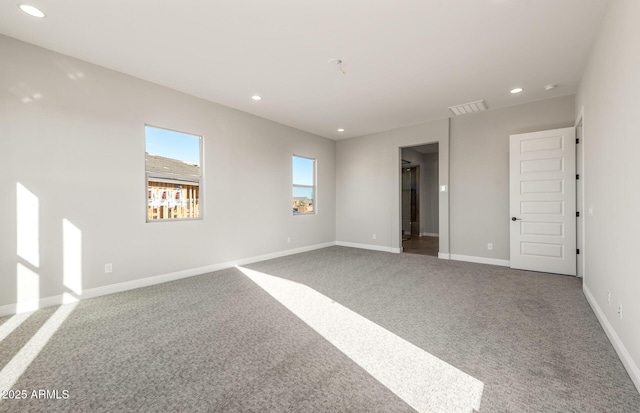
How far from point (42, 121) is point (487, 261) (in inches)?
261

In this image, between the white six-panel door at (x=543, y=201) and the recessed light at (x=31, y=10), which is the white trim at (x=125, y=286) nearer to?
the recessed light at (x=31, y=10)

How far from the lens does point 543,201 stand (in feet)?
13.9

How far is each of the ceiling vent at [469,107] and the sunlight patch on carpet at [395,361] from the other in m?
3.94

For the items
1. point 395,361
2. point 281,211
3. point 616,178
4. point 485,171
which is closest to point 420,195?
point 485,171

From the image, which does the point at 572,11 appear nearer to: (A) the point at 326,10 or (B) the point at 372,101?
(A) the point at 326,10

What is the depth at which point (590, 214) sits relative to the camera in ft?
9.78

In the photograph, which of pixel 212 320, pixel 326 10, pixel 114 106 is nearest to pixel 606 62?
pixel 326 10

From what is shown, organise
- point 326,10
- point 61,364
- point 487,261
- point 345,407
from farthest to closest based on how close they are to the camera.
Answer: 1. point 487,261
2. point 326,10
3. point 61,364
4. point 345,407

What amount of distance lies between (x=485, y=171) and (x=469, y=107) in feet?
3.87

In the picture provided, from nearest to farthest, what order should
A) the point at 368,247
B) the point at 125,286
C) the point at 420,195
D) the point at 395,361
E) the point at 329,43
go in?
the point at 395,361
the point at 329,43
the point at 125,286
the point at 368,247
the point at 420,195

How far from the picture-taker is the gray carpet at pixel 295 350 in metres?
1.55

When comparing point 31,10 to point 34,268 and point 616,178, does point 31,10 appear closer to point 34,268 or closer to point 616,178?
point 34,268

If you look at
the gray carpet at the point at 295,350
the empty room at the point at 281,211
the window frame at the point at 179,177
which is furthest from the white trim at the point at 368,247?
the window frame at the point at 179,177

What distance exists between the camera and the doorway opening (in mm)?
8586
